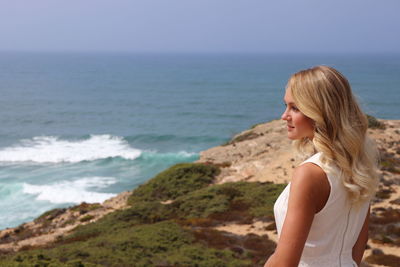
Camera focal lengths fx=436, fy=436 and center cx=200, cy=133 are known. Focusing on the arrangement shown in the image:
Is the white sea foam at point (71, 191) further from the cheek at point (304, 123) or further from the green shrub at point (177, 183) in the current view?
the cheek at point (304, 123)

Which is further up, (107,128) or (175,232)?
(175,232)

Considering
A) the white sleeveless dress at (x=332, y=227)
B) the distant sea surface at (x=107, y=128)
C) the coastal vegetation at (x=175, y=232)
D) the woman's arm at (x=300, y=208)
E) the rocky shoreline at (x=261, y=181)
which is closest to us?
the woman's arm at (x=300, y=208)

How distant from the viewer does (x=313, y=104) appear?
282cm

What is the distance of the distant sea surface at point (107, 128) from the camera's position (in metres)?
43.4

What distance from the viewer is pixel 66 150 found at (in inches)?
2339

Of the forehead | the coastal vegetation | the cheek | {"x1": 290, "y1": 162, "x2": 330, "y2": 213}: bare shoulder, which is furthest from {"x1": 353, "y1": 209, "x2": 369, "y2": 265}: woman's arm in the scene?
the coastal vegetation

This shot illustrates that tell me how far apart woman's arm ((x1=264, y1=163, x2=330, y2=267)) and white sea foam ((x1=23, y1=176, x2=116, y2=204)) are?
125 feet

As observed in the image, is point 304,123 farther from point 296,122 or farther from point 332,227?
point 332,227

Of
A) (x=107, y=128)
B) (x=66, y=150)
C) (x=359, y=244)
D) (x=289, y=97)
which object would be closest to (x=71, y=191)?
(x=66, y=150)

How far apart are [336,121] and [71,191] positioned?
→ 1619 inches

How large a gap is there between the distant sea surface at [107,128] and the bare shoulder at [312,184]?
6543 mm

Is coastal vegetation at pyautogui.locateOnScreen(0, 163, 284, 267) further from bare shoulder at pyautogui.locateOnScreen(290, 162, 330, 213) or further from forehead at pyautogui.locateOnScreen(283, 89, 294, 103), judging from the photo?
bare shoulder at pyautogui.locateOnScreen(290, 162, 330, 213)

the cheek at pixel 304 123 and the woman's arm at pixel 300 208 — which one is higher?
the cheek at pixel 304 123

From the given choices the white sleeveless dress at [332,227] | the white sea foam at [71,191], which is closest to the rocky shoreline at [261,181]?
the white sea foam at [71,191]
